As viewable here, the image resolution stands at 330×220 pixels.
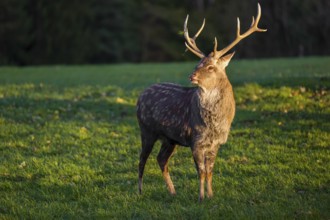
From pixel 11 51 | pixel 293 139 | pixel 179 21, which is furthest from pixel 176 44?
pixel 293 139

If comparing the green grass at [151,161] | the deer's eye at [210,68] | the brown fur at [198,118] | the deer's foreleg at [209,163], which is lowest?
the green grass at [151,161]

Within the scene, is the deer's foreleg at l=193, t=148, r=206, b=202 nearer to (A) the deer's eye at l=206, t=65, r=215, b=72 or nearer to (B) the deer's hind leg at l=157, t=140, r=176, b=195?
(B) the deer's hind leg at l=157, t=140, r=176, b=195

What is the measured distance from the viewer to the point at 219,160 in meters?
10.4

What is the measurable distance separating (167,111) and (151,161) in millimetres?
2044

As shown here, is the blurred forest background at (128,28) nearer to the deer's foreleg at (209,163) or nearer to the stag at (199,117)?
the stag at (199,117)

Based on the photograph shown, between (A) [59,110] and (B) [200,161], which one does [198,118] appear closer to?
(B) [200,161]

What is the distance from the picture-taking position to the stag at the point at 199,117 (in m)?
8.29

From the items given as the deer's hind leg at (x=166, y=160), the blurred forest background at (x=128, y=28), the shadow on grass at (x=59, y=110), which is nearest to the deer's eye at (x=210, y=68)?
the deer's hind leg at (x=166, y=160)

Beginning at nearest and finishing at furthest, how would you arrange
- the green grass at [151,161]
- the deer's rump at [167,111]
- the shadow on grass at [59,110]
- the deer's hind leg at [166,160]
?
the green grass at [151,161] → the deer's rump at [167,111] → the deer's hind leg at [166,160] → the shadow on grass at [59,110]

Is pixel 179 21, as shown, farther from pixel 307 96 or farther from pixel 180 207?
pixel 180 207

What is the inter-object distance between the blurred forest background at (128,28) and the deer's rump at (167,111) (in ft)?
132

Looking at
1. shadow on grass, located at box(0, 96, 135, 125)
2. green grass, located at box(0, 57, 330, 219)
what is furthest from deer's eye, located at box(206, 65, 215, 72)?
shadow on grass, located at box(0, 96, 135, 125)

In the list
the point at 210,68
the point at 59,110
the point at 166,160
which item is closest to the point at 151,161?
the point at 166,160

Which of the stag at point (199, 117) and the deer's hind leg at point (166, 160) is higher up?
the stag at point (199, 117)
